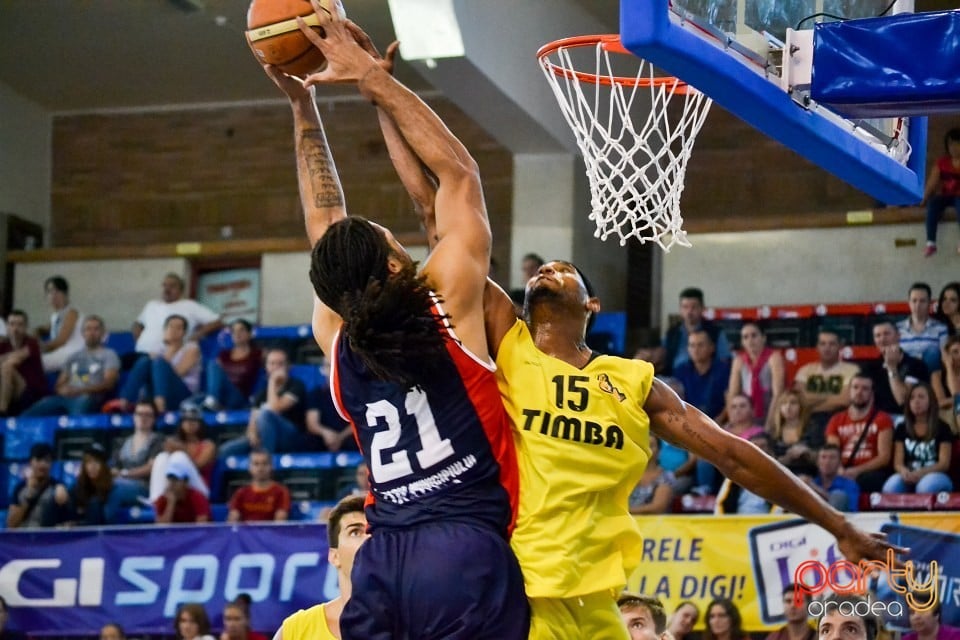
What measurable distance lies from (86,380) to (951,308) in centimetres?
761

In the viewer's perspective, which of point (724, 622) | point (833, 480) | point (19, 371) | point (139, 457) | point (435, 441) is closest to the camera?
point (435, 441)

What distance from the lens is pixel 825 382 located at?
11125 millimetres

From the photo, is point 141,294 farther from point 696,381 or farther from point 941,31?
point 941,31

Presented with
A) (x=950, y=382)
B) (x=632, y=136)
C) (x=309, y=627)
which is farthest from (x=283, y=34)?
(x=950, y=382)

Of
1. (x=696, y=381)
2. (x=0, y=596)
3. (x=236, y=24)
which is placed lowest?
(x=0, y=596)

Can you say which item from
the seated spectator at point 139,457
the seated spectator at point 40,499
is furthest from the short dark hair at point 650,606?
the seated spectator at point 40,499

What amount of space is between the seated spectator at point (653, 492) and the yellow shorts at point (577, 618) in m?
5.93

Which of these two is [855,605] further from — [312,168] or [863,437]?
[312,168]

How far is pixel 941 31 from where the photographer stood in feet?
15.9

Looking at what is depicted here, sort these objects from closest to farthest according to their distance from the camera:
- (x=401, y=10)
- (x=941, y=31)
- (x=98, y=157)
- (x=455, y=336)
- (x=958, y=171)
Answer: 1. (x=455, y=336)
2. (x=941, y=31)
3. (x=401, y=10)
4. (x=958, y=171)
5. (x=98, y=157)

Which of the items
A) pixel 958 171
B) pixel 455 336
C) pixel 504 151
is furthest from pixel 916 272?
pixel 455 336

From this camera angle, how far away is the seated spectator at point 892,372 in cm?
1055

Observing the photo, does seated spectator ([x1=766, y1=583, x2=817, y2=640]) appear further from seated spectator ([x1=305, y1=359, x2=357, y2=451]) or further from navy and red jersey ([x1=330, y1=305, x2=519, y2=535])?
A: navy and red jersey ([x1=330, y1=305, x2=519, y2=535])

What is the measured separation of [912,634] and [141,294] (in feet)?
31.8
